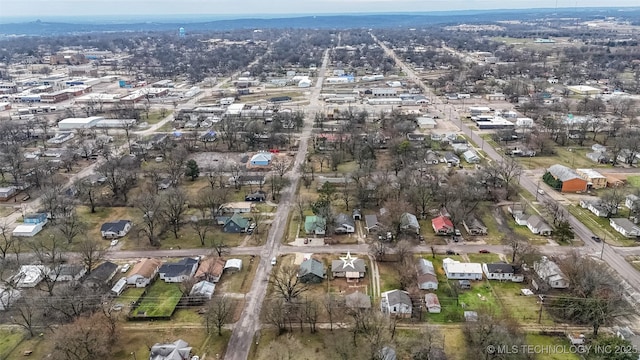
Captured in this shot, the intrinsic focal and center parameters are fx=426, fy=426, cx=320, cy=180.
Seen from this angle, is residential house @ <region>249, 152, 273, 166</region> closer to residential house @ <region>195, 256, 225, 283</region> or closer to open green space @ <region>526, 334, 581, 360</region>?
residential house @ <region>195, 256, 225, 283</region>

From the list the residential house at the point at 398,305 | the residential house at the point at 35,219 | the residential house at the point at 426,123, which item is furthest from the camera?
the residential house at the point at 426,123

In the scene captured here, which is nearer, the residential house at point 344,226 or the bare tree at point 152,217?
the bare tree at point 152,217

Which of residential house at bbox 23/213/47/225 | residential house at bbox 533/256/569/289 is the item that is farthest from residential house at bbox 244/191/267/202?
residential house at bbox 533/256/569/289

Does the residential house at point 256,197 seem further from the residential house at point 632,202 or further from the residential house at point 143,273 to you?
the residential house at point 632,202

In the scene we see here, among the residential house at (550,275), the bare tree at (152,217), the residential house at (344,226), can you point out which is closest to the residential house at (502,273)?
the residential house at (550,275)

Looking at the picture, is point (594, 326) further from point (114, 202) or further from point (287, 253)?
point (114, 202)

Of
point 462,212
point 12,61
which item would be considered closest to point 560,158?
point 462,212

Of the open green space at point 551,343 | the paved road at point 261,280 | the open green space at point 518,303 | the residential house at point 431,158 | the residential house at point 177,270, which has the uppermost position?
A: the residential house at point 431,158

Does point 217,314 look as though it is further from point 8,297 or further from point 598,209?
point 598,209
